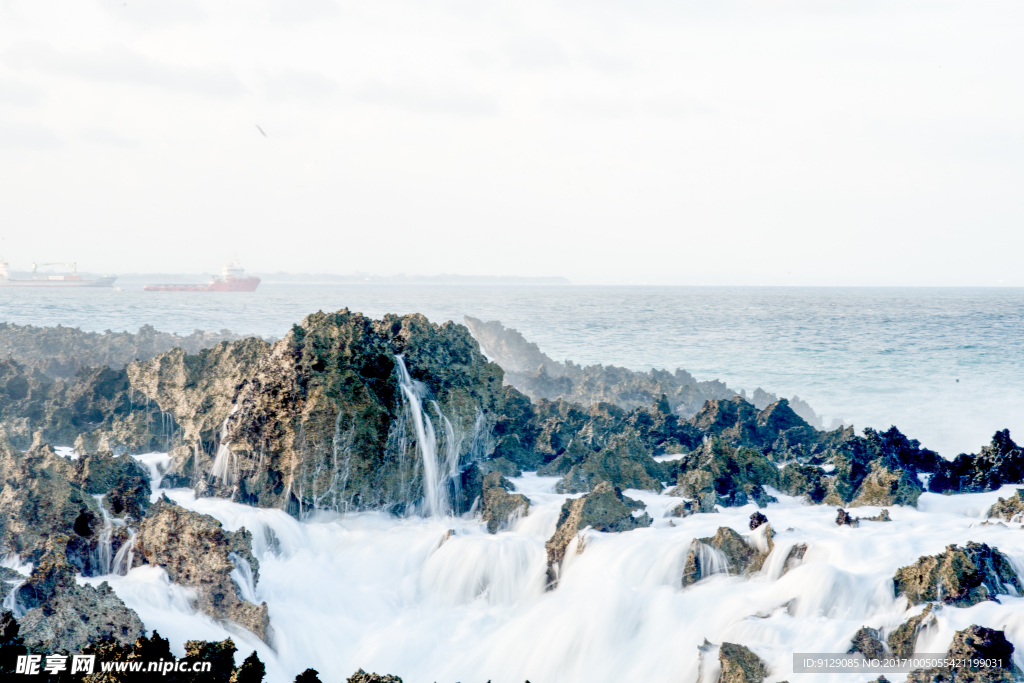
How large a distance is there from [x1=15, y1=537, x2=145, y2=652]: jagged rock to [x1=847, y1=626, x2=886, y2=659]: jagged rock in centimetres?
547

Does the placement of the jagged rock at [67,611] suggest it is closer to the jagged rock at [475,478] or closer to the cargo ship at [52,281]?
the jagged rock at [475,478]

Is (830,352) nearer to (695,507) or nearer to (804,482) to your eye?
(804,482)

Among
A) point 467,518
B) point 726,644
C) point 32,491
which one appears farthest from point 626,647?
point 32,491

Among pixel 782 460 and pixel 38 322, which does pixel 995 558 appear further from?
pixel 38 322

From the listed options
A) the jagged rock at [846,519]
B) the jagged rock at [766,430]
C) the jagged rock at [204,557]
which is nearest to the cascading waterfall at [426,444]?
the jagged rock at [204,557]

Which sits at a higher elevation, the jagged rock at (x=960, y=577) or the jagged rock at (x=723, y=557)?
the jagged rock at (x=960, y=577)

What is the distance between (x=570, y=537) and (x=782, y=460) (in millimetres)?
4992

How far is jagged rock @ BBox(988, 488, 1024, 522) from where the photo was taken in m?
7.23

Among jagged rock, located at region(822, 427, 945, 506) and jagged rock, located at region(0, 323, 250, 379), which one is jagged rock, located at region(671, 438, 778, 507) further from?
jagged rock, located at region(0, 323, 250, 379)

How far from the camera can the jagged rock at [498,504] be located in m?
8.34

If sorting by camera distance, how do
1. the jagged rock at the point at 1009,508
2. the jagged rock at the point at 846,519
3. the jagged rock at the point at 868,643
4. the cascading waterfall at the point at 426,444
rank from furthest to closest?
1. the cascading waterfall at the point at 426,444
2. the jagged rock at the point at 846,519
3. the jagged rock at the point at 1009,508
4. the jagged rock at the point at 868,643

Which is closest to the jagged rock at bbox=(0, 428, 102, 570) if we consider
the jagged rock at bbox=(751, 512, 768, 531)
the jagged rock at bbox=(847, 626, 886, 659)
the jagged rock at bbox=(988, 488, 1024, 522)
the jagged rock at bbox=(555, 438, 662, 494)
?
the jagged rock at bbox=(555, 438, 662, 494)

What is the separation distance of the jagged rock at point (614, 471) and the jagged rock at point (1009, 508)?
3694mm

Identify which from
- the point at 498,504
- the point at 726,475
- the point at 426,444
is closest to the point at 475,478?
the point at 498,504
